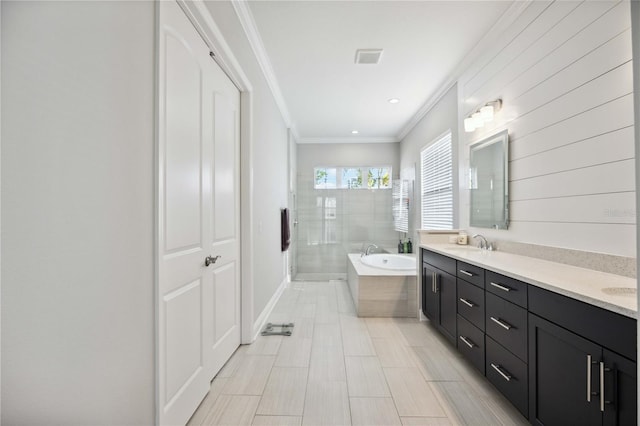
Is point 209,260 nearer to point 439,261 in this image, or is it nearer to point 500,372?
point 500,372

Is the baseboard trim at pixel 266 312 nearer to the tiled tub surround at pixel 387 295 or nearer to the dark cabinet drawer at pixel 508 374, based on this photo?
the tiled tub surround at pixel 387 295

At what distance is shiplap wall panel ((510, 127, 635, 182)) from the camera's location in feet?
5.08

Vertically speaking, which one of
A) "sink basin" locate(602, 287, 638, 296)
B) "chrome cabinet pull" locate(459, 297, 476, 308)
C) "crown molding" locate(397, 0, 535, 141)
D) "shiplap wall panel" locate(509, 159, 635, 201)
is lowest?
"chrome cabinet pull" locate(459, 297, 476, 308)

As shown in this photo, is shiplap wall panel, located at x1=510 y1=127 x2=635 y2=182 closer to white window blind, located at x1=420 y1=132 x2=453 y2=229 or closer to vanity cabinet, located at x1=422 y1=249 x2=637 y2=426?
vanity cabinet, located at x1=422 y1=249 x2=637 y2=426

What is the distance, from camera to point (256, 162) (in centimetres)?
296

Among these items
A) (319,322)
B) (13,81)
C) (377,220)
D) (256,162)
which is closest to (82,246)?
(13,81)

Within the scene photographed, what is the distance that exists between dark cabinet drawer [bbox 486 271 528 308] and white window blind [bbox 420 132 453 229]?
194 centimetres

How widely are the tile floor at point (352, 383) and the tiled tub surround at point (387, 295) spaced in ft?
1.08

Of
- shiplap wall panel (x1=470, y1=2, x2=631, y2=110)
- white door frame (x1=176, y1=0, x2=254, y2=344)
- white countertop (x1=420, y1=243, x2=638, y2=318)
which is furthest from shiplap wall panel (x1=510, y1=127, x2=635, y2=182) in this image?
white door frame (x1=176, y1=0, x2=254, y2=344)

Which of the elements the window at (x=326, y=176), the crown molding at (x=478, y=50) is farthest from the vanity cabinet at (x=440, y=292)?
the window at (x=326, y=176)

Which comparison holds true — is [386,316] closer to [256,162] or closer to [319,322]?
[319,322]


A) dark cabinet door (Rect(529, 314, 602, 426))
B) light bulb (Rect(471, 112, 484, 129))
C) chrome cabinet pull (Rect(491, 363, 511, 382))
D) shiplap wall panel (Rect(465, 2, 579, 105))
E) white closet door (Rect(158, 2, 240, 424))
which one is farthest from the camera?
light bulb (Rect(471, 112, 484, 129))

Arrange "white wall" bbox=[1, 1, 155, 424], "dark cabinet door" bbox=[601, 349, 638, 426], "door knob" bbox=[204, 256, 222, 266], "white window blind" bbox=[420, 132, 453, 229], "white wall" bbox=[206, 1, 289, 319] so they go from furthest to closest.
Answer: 1. "white window blind" bbox=[420, 132, 453, 229]
2. "white wall" bbox=[206, 1, 289, 319]
3. "door knob" bbox=[204, 256, 222, 266]
4. "dark cabinet door" bbox=[601, 349, 638, 426]
5. "white wall" bbox=[1, 1, 155, 424]

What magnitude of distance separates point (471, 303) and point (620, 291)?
94 centimetres
